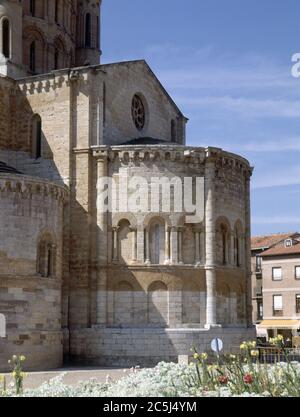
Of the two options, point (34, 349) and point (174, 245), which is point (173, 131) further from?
point (34, 349)

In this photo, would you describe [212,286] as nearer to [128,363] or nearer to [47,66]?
[128,363]

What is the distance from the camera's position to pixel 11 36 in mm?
32219

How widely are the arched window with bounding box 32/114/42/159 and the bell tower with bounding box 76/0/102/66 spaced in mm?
8823

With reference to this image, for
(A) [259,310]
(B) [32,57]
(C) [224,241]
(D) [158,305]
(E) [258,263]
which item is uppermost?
(B) [32,57]

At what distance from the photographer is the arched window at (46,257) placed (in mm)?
25250

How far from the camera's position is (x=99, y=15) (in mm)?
38531

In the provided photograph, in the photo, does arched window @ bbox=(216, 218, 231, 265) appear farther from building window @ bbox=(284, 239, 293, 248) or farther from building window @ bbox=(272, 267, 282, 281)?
building window @ bbox=(284, 239, 293, 248)

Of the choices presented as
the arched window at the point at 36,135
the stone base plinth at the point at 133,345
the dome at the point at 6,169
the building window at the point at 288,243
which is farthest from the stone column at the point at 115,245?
the building window at the point at 288,243

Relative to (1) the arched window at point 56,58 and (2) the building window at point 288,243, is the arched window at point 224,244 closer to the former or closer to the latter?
(1) the arched window at point 56,58

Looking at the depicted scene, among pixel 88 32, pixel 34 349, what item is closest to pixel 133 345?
pixel 34 349

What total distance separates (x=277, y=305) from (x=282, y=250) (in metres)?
4.01

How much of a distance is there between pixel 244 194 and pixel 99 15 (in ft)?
47.3

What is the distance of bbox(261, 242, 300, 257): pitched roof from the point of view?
169 ft
